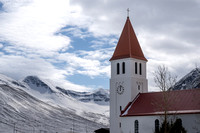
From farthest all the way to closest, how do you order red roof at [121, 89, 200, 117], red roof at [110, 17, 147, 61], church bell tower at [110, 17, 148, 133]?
1. red roof at [110, 17, 147, 61]
2. church bell tower at [110, 17, 148, 133]
3. red roof at [121, 89, 200, 117]

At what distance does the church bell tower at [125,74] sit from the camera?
69.4 metres

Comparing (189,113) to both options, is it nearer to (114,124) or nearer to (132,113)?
(132,113)

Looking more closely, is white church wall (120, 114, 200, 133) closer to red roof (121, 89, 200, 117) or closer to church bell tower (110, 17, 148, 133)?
red roof (121, 89, 200, 117)

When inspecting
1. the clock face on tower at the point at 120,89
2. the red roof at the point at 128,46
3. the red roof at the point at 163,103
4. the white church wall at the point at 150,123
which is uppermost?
the red roof at the point at 128,46

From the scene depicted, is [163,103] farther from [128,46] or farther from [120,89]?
[128,46]

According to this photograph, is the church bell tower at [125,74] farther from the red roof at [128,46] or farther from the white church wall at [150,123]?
the white church wall at [150,123]

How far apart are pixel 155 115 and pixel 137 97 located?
8.57 meters

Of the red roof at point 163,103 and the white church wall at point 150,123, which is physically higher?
the red roof at point 163,103

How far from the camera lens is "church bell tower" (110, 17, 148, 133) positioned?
69.4 m

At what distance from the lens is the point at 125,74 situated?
70312 mm

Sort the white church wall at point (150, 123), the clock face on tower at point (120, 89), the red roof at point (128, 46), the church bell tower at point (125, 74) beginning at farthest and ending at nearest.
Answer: the red roof at point (128, 46)
the clock face on tower at point (120, 89)
the church bell tower at point (125, 74)
the white church wall at point (150, 123)

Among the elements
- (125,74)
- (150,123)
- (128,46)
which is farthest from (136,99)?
(128,46)

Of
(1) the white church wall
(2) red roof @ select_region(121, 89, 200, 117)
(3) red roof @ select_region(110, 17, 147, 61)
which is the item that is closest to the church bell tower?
(3) red roof @ select_region(110, 17, 147, 61)

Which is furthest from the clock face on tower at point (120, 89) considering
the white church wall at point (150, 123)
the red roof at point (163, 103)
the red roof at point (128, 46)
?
the white church wall at point (150, 123)
